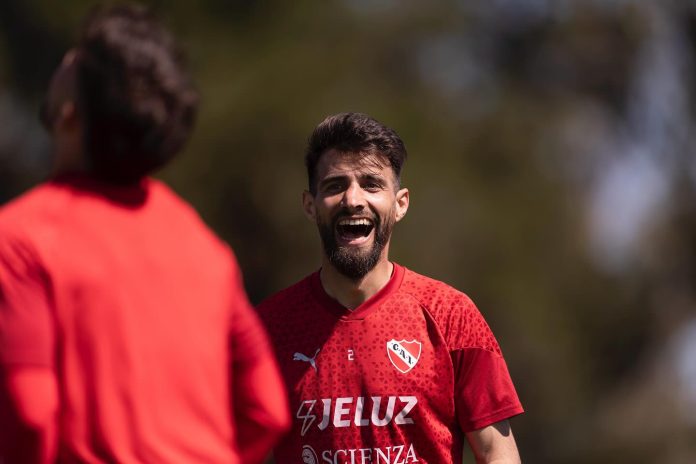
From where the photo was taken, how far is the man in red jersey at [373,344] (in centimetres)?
496

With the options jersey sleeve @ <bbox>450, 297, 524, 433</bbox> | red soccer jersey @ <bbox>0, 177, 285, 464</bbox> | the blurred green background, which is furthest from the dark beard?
the blurred green background

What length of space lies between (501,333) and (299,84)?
4102mm

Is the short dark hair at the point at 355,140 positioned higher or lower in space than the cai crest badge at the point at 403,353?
higher

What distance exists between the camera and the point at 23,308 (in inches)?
111

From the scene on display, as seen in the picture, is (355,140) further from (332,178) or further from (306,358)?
(306,358)

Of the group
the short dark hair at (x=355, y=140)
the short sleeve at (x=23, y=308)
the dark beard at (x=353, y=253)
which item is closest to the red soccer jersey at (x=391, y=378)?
the dark beard at (x=353, y=253)

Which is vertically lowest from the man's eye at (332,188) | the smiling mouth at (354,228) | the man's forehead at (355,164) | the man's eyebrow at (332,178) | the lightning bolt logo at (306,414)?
the lightning bolt logo at (306,414)

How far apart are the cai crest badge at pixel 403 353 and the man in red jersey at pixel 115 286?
1903 millimetres

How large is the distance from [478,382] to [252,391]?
6.24 ft

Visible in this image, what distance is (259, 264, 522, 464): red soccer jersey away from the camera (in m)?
4.94

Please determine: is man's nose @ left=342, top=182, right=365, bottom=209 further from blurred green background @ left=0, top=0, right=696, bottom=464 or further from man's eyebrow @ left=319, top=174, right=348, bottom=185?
blurred green background @ left=0, top=0, right=696, bottom=464

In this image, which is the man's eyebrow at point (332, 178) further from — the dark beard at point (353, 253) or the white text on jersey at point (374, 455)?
the white text on jersey at point (374, 455)

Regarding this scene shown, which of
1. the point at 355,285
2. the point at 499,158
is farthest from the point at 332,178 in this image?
the point at 499,158

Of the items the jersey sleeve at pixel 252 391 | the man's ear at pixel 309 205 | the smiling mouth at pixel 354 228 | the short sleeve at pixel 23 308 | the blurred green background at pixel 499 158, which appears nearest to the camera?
the short sleeve at pixel 23 308
